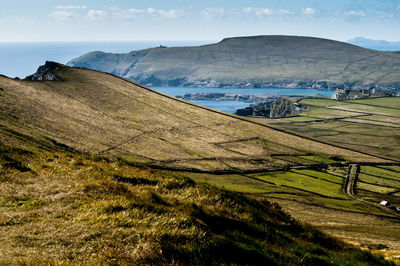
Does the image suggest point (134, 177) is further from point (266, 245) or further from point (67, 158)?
point (266, 245)

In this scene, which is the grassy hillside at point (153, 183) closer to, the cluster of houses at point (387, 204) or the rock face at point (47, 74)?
the rock face at point (47, 74)

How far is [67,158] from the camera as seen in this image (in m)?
23.5

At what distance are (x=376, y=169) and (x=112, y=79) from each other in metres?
112

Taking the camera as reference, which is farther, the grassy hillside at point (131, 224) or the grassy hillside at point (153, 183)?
the grassy hillside at point (153, 183)

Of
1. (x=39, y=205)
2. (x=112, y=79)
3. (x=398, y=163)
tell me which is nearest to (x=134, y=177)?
(x=39, y=205)

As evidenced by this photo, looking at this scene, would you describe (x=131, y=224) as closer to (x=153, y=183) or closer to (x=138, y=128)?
(x=153, y=183)

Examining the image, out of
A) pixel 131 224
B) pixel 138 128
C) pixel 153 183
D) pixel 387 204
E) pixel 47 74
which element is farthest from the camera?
pixel 47 74

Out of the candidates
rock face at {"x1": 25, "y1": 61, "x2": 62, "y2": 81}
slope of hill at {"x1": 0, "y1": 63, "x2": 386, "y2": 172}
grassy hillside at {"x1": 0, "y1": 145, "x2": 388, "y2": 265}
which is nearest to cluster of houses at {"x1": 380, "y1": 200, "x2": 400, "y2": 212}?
slope of hill at {"x1": 0, "y1": 63, "x2": 386, "y2": 172}

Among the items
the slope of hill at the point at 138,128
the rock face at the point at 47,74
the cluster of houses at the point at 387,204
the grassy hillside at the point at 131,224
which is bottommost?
the cluster of houses at the point at 387,204

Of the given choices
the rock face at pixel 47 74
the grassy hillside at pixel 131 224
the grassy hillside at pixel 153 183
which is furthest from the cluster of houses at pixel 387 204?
the rock face at pixel 47 74

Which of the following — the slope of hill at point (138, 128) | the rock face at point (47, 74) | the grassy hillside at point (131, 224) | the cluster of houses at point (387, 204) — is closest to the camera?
the grassy hillside at point (131, 224)

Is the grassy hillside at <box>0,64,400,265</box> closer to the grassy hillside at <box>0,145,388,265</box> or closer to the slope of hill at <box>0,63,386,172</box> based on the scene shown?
the grassy hillside at <box>0,145,388,265</box>

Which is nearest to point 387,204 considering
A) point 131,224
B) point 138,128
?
point 138,128

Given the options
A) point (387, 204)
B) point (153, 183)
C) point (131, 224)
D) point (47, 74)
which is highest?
point (47, 74)
